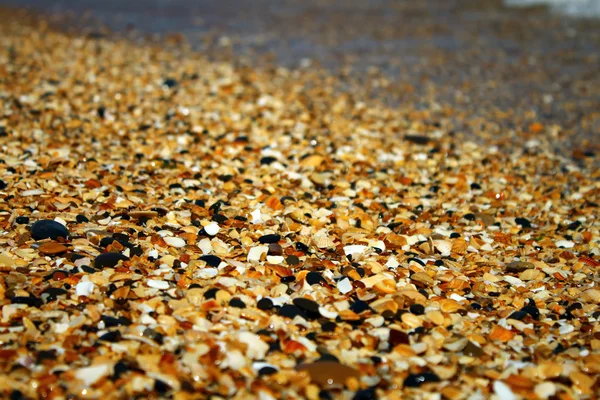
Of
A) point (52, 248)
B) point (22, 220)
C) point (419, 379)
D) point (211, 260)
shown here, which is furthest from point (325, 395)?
point (22, 220)

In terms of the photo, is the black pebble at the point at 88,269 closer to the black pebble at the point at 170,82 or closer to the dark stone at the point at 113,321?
the dark stone at the point at 113,321

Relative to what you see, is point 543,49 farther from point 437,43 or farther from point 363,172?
point 363,172

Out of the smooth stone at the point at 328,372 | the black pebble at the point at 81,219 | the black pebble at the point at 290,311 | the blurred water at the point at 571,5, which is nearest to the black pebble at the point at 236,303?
the black pebble at the point at 290,311

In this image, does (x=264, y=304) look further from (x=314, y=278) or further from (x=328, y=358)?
(x=328, y=358)

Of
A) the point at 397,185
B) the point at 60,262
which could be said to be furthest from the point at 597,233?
the point at 60,262

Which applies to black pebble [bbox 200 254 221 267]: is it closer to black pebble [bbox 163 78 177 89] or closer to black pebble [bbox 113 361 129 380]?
black pebble [bbox 113 361 129 380]

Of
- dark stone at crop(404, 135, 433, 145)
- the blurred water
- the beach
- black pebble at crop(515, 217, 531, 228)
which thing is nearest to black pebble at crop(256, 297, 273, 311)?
the beach
